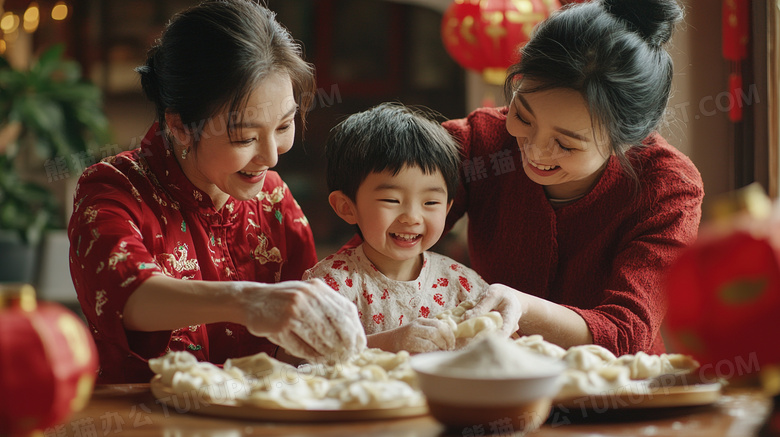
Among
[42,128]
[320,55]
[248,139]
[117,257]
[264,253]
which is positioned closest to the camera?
[117,257]

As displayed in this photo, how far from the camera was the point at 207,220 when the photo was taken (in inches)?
66.7

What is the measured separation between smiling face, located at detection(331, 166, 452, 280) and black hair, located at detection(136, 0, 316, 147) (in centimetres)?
28

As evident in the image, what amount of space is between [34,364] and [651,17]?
1.45 meters

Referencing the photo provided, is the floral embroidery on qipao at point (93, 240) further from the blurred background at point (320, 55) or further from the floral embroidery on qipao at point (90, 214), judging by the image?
the blurred background at point (320, 55)

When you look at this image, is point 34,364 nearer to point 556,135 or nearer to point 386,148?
point 386,148

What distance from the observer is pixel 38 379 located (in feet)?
2.57

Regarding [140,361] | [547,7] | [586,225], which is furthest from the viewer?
[547,7]

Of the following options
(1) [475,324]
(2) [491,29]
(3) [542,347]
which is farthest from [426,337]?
(2) [491,29]

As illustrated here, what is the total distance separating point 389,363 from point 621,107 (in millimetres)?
784

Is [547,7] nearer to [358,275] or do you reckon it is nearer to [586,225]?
[586,225]

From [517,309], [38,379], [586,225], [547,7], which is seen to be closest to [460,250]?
[547,7]

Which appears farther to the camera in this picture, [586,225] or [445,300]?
[586,225]

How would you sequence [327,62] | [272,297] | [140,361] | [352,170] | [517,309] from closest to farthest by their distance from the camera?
[272,297] < [517,309] < [140,361] < [352,170] < [327,62]

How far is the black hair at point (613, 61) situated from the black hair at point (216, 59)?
0.53 metres
